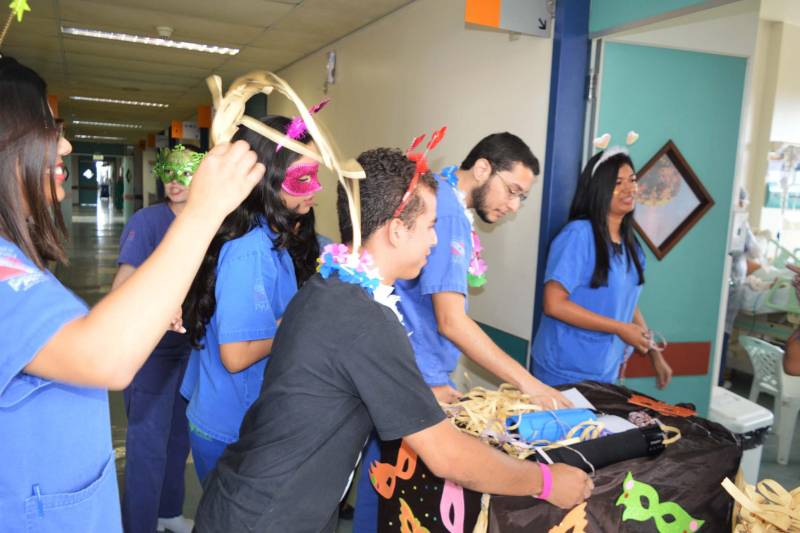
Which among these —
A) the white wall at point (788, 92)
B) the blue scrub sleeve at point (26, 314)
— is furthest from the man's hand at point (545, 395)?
the white wall at point (788, 92)

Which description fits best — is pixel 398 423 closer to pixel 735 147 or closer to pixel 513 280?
pixel 513 280

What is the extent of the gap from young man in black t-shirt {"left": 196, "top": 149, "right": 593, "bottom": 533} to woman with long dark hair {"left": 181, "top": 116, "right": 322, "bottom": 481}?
384 millimetres

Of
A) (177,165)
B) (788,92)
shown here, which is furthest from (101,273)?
(788,92)

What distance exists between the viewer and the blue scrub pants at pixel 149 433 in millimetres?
2539

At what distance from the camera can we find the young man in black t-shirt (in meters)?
1.21

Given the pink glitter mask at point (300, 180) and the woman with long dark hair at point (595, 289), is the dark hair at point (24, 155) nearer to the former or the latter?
the pink glitter mask at point (300, 180)

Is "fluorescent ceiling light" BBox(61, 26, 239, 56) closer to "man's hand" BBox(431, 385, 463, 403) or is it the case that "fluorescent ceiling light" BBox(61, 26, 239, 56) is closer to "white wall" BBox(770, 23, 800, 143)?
"white wall" BBox(770, 23, 800, 143)

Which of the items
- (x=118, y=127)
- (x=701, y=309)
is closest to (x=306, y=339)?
(x=701, y=309)

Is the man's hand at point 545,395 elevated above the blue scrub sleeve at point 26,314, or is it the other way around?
the blue scrub sleeve at point 26,314

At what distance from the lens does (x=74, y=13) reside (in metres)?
5.53

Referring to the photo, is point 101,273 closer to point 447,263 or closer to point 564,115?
point 564,115

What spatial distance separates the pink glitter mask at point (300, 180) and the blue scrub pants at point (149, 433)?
117 centimetres

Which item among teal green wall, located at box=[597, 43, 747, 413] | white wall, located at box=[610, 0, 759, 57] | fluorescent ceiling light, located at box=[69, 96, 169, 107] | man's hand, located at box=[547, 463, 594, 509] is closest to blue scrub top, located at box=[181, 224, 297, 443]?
man's hand, located at box=[547, 463, 594, 509]

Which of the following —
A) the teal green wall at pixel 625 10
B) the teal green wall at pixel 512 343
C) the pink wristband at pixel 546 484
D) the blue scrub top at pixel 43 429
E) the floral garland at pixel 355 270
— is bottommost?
the teal green wall at pixel 512 343
